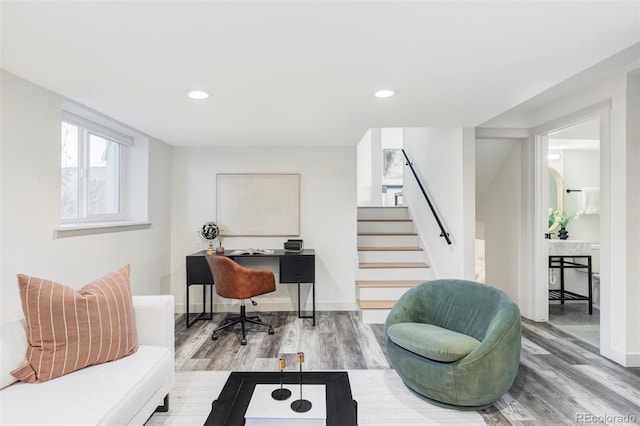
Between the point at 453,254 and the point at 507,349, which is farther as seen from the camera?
the point at 453,254

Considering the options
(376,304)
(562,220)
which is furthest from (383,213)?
(562,220)

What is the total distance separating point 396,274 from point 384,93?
7.83 feet

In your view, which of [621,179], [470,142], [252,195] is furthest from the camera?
[252,195]

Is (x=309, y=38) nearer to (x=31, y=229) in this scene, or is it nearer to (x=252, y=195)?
(x=31, y=229)

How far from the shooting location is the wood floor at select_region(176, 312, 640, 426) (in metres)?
1.96

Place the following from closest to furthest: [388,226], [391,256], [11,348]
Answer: [11,348], [391,256], [388,226]

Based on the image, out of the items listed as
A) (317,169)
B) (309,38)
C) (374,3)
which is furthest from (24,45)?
(317,169)

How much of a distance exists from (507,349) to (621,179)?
178cm

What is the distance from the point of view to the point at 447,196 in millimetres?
3680

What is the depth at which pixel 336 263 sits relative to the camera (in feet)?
13.2

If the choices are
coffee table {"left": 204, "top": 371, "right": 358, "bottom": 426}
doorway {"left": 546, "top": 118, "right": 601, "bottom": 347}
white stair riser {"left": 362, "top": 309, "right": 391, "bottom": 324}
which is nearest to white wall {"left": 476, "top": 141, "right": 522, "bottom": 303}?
doorway {"left": 546, "top": 118, "right": 601, "bottom": 347}

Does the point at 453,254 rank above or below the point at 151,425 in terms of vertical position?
above

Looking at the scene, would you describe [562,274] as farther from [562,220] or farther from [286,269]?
[286,269]

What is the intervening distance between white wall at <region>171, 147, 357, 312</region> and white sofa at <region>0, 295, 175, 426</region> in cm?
231
